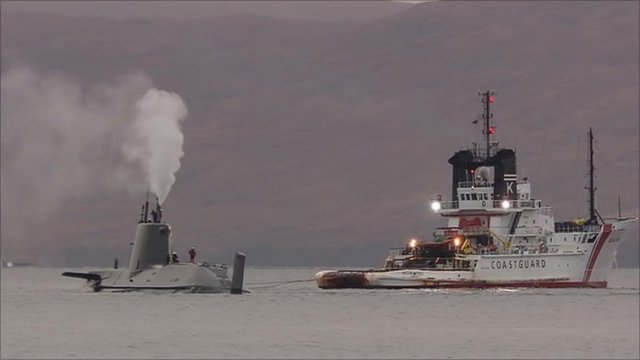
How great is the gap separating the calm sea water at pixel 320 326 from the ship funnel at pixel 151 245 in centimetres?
271

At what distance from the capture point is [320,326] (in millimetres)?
96062

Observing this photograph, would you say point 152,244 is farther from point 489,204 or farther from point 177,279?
point 489,204

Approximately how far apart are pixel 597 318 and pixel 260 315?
22.6m

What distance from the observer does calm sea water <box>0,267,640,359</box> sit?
77.6 metres

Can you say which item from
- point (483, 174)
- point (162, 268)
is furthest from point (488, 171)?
point (162, 268)

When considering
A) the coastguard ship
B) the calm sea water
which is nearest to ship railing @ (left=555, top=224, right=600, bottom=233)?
the coastguard ship

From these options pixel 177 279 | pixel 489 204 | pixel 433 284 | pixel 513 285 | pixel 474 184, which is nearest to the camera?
pixel 177 279

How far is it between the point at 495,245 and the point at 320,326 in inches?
2283

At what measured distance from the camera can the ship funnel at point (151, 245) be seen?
395ft

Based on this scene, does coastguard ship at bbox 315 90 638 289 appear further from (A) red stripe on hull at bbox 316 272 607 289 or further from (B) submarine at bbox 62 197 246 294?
(B) submarine at bbox 62 197 246 294

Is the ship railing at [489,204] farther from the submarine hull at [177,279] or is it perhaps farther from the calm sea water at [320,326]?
the submarine hull at [177,279]

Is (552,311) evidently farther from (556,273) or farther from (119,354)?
(119,354)

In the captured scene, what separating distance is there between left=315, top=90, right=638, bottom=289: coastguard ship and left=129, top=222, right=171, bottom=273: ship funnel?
30281 mm

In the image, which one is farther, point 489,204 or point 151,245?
point 489,204
